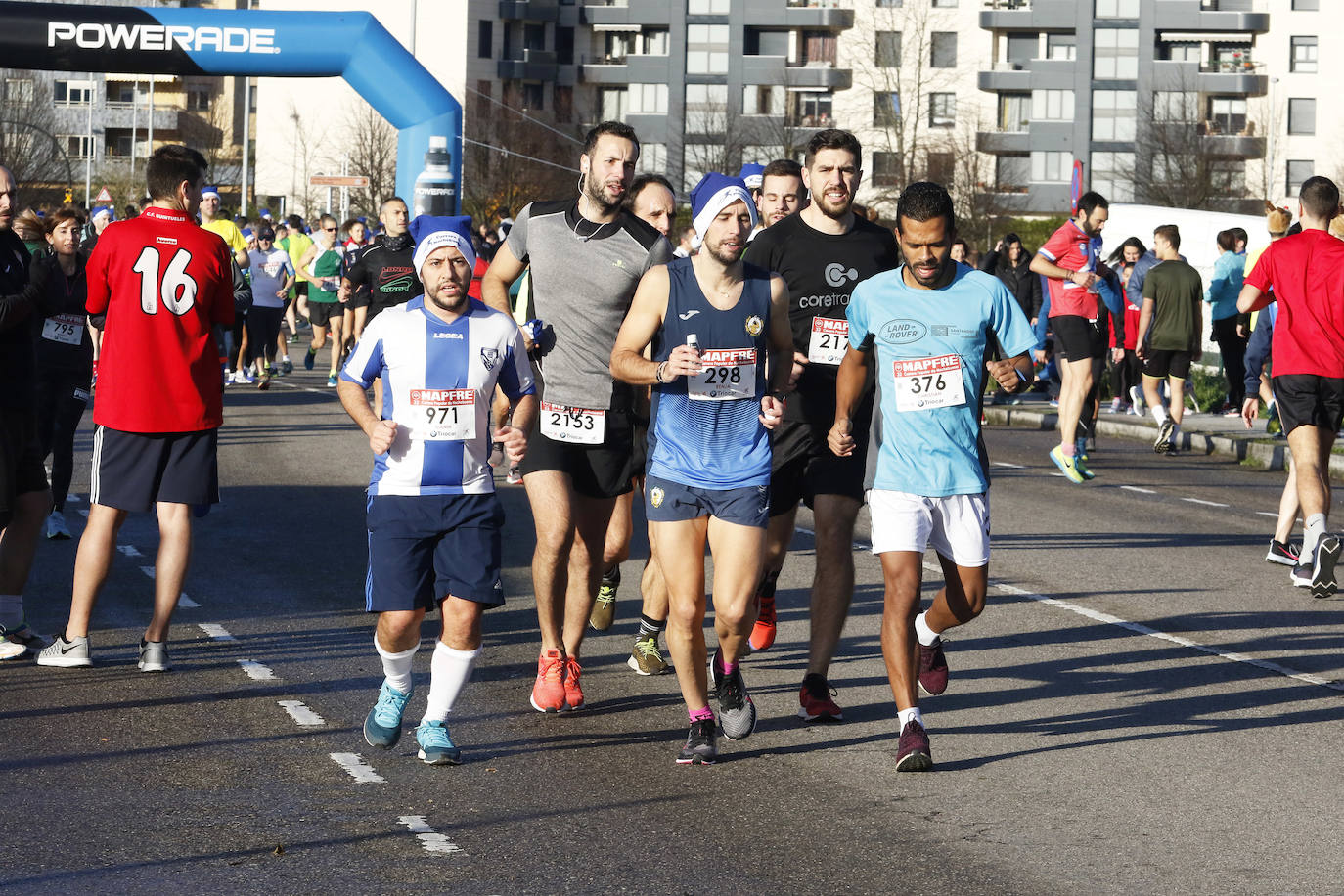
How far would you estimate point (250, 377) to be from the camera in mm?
26219

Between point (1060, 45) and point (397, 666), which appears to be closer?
point (397, 666)

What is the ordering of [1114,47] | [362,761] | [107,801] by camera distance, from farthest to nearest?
1. [1114,47]
2. [362,761]
3. [107,801]

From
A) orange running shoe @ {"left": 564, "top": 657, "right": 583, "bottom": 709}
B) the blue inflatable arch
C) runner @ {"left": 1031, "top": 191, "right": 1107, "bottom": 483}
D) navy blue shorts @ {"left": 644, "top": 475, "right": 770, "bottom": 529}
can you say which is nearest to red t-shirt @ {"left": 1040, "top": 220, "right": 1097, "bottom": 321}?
runner @ {"left": 1031, "top": 191, "right": 1107, "bottom": 483}

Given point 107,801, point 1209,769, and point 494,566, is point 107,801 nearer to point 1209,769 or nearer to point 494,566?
point 494,566

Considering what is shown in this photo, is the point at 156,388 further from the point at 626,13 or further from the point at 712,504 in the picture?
the point at 626,13

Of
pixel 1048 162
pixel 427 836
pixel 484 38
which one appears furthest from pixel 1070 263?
pixel 484 38

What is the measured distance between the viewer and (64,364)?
1102 cm

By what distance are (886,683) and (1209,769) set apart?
1797 mm

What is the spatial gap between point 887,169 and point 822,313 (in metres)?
80.9

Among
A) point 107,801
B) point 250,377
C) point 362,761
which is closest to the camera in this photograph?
point 107,801

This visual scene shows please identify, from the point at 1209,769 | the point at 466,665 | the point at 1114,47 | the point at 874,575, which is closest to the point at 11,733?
the point at 466,665

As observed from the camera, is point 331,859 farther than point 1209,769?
No

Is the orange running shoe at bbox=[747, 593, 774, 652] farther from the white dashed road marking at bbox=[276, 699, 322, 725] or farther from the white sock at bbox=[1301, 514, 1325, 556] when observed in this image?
the white sock at bbox=[1301, 514, 1325, 556]

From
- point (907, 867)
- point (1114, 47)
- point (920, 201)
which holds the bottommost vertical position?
point (907, 867)
